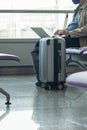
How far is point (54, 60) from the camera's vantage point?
309 centimetres

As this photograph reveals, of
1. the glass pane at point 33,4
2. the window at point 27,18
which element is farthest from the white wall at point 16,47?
the glass pane at point 33,4

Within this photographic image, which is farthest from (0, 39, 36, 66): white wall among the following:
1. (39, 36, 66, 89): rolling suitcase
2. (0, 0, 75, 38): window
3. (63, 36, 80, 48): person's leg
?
(39, 36, 66, 89): rolling suitcase

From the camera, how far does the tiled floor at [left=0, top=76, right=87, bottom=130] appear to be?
1.89 meters

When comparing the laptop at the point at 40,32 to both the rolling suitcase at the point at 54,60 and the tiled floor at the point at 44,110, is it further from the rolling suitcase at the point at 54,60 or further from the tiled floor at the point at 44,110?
the tiled floor at the point at 44,110

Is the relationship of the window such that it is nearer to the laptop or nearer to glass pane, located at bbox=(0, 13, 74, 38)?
glass pane, located at bbox=(0, 13, 74, 38)

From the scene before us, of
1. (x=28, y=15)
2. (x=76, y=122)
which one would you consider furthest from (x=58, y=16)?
(x=76, y=122)

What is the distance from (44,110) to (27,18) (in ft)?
9.30

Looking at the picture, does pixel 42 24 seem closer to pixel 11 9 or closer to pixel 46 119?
pixel 11 9

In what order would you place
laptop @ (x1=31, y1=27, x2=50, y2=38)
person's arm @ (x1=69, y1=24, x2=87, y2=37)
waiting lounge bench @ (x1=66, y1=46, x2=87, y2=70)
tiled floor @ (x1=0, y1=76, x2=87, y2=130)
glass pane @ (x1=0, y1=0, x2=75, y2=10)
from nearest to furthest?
1. tiled floor @ (x1=0, y1=76, x2=87, y2=130)
2. waiting lounge bench @ (x1=66, y1=46, x2=87, y2=70)
3. person's arm @ (x1=69, y1=24, x2=87, y2=37)
4. laptop @ (x1=31, y1=27, x2=50, y2=38)
5. glass pane @ (x1=0, y1=0, x2=75, y2=10)

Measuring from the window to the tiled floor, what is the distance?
1.76 m

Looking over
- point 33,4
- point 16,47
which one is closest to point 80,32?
point 16,47

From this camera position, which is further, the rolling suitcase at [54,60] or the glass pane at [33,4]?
the glass pane at [33,4]

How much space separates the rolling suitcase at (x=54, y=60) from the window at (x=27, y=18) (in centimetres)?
175

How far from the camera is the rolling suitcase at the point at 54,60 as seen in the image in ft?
10.1
